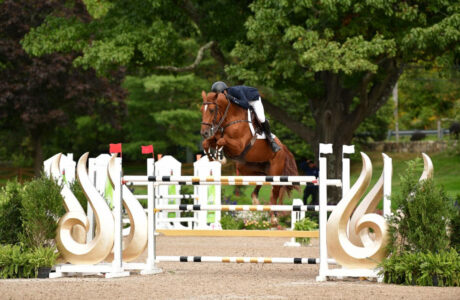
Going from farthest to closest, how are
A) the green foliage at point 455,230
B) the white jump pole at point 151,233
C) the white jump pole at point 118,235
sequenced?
the white jump pole at point 151,233, the white jump pole at point 118,235, the green foliage at point 455,230

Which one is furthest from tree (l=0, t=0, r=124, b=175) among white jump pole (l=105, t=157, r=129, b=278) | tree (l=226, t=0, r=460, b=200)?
white jump pole (l=105, t=157, r=129, b=278)

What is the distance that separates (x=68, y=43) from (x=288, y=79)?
20.4 ft

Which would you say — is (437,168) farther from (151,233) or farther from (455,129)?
(151,233)

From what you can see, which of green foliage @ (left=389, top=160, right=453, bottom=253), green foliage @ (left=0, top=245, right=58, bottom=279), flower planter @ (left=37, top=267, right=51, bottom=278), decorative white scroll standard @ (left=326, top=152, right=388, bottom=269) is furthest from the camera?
flower planter @ (left=37, top=267, right=51, bottom=278)

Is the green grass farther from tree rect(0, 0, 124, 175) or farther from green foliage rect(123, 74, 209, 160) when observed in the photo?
tree rect(0, 0, 124, 175)

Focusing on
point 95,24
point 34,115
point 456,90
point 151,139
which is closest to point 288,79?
point 95,24

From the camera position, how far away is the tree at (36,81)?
109 feet

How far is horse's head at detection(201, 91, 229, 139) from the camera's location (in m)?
12.3

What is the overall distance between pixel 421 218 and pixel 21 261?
4.23 metres

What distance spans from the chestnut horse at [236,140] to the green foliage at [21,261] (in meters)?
3.35

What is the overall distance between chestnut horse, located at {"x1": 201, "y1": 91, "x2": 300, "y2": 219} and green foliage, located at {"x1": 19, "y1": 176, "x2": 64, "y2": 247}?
→ 2915mm

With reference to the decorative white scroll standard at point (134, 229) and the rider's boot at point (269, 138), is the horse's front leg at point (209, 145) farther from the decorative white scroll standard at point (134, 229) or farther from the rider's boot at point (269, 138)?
the decorative white scroll standard at point (134, 229)

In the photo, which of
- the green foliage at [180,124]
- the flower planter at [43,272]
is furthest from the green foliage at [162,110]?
the flower planter at [43,272]

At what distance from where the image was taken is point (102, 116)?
3644 cm
